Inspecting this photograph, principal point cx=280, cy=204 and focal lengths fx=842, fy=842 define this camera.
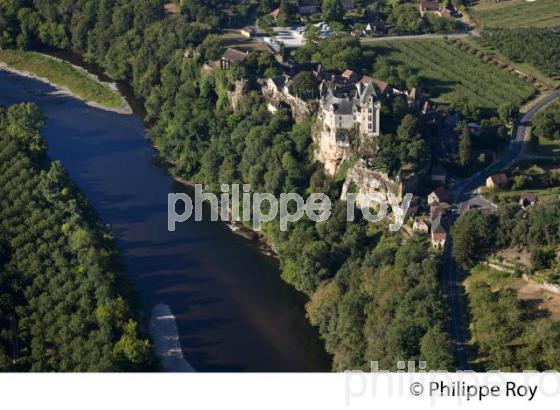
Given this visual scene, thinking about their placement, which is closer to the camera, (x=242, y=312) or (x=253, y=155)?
(x=242, y=312)

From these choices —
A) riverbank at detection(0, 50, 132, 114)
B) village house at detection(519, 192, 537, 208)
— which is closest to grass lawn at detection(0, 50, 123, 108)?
riverbank at detection(0, 50, 132, 114)

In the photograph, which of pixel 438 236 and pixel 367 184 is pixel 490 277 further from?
pixel 367 184

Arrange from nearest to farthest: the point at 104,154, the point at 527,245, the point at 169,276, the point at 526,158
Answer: the point at 527,245
the point at 169,276
the point at 526,158
the point at 104,154

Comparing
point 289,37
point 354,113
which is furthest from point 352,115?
point 289,37

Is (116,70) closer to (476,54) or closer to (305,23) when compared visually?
(305,23)

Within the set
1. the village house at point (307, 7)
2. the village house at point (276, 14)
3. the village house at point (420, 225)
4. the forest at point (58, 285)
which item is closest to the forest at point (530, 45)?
the village house at point (307, 7)

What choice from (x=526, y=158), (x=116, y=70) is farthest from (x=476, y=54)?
(x=116, y=70)
